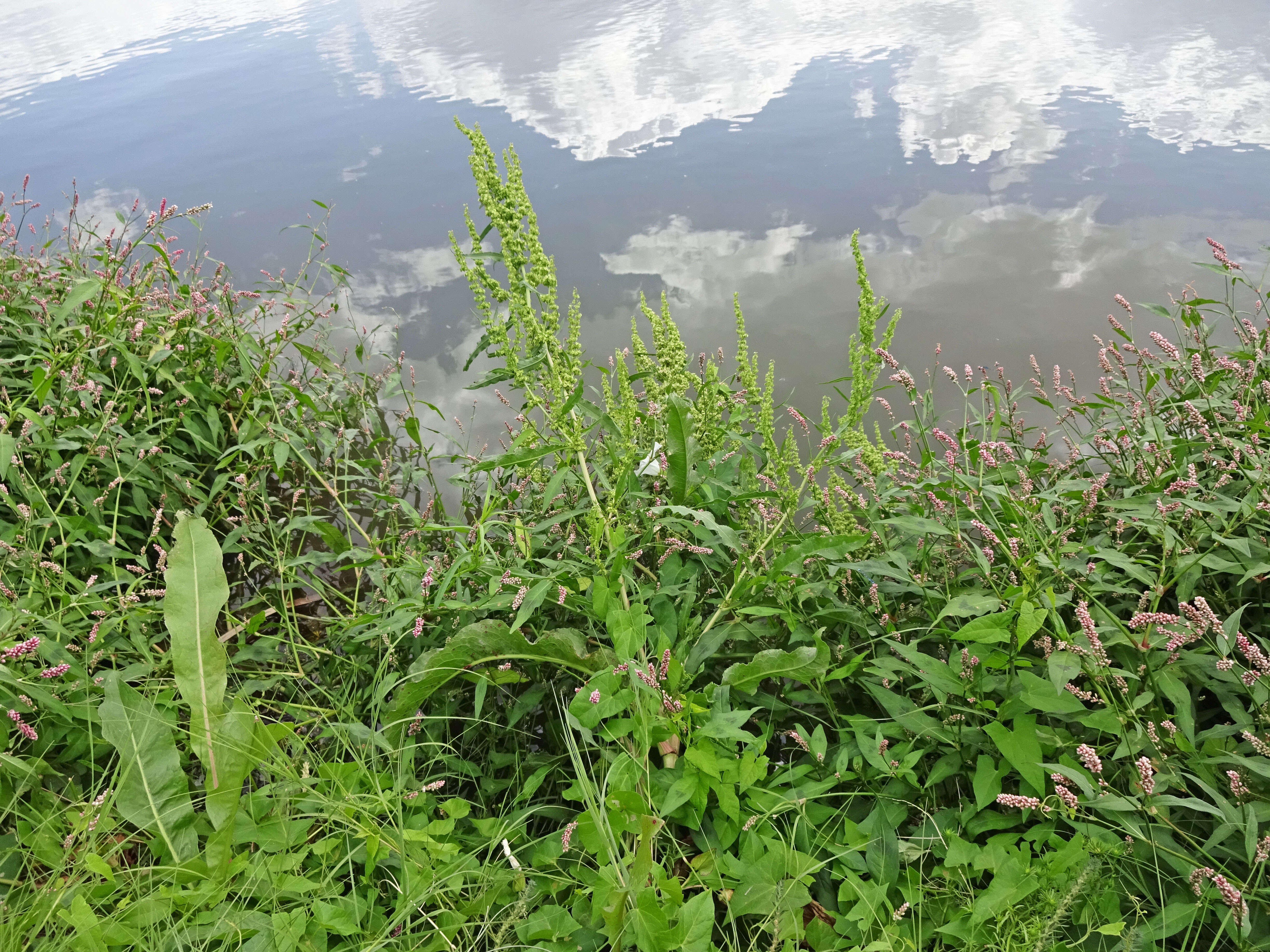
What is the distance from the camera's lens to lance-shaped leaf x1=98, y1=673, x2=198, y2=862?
1.52m

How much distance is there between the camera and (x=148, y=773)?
5.18 feet

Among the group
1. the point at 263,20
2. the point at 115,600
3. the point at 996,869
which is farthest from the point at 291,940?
the point at 263,20

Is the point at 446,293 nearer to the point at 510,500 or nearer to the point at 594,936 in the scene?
the point at 510,500

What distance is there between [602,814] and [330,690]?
1127 millimetres

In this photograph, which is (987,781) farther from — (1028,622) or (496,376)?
(496,376)

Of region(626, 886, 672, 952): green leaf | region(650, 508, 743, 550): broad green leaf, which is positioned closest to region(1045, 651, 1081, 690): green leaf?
region(650, 508, 743, 550): broad green leaf

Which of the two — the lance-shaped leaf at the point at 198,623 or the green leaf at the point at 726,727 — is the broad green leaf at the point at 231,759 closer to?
the lance-shaped leaf at the point at 198,623

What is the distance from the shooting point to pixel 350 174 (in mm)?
5344

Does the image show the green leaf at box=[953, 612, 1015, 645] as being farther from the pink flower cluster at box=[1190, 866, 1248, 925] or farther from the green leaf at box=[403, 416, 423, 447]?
the green leaf at box=[403, 416, 423, 447]

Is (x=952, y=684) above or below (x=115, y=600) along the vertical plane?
below

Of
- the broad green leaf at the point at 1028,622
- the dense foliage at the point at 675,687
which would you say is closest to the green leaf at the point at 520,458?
the dense foliage at the point at 675,687

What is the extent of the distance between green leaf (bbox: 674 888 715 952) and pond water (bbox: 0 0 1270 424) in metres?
2.23

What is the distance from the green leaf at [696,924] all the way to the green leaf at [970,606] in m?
0.71

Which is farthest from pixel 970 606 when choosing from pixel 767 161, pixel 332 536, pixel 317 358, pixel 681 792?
pixel 767 161
